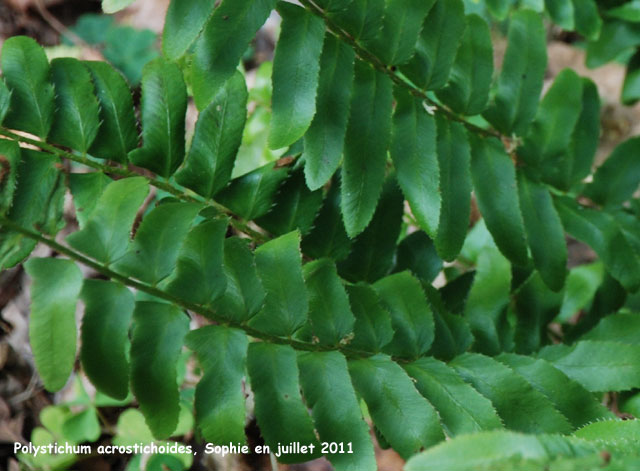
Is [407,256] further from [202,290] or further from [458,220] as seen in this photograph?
[202,290]

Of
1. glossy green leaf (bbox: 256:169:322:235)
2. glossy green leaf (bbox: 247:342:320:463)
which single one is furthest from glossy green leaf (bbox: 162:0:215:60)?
glossy green leaf (bbox: 247:342:320:463)

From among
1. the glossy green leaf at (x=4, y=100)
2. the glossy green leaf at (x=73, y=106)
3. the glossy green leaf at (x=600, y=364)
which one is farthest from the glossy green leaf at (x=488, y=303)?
the glossy green leaf at (x=4, y=100)

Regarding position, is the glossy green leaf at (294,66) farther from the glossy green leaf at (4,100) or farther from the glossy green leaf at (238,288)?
the glossy green leaf at (4,100)

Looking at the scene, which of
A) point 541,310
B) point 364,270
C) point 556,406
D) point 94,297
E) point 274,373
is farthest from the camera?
point 541,310

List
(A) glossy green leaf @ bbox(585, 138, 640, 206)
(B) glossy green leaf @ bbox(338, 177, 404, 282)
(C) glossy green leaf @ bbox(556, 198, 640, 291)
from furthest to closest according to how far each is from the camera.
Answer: (A) glossy green leaf @ bbox(585, 138, 640, 206)
(C) glossy green leaf @ bbox(556, 198, 640, 291)
(B) glossy green leaf @ bbox(338, 177, 404, 282)

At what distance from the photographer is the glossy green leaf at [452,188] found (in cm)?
121

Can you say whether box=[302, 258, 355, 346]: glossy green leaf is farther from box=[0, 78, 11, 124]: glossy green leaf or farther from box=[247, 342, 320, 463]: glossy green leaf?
box=[0, 78, 11, 124]: glossy green leaf

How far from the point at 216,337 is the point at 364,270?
16.7 inches

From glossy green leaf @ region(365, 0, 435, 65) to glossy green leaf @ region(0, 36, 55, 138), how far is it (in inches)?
19.5

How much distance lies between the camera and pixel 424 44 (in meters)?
1.18

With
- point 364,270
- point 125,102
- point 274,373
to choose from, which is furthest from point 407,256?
point 125,102

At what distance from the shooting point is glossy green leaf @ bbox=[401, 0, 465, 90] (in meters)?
1.17

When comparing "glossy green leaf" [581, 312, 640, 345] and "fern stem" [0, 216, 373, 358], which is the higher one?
"glossy green leaf" [581, 312, 640, 345]

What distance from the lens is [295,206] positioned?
46.6 inches
